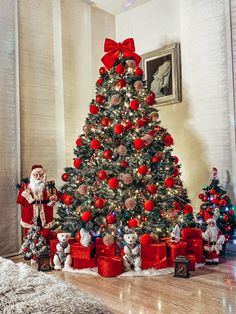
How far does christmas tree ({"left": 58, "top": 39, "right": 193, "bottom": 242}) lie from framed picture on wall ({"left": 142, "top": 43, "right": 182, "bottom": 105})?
0.84 metres

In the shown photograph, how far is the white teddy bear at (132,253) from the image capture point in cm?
283

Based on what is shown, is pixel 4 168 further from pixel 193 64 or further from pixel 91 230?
pixel 193 64

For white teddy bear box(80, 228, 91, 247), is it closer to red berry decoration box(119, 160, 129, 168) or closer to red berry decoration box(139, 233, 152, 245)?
red berry decoration box(139, 233, 152, 245)

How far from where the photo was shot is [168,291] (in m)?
2.37

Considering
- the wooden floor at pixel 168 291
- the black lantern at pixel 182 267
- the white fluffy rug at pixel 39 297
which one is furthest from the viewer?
the black lantern at pixel 182 267

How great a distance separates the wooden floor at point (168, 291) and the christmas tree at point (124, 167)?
0.52 m

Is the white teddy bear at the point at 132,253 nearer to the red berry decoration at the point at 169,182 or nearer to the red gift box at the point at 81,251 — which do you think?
the red gift box at the point at 81,251

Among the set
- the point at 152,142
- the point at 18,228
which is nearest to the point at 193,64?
the point at 152,142

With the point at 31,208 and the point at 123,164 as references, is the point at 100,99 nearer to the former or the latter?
the point at 123,164

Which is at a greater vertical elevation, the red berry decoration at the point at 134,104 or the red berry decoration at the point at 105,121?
the red berry decoration at the point at 134,104

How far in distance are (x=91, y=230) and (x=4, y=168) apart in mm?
1228

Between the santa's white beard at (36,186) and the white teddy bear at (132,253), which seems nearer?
the white teddy bear at (132,253)

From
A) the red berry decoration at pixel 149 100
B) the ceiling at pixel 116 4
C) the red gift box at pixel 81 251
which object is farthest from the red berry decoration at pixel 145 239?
the ceiling at pixel 116 4

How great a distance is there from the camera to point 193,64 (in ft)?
12.5
